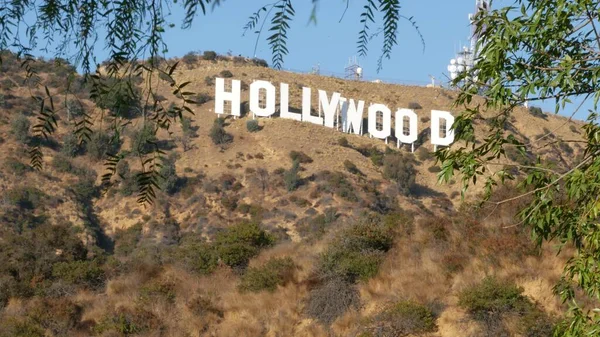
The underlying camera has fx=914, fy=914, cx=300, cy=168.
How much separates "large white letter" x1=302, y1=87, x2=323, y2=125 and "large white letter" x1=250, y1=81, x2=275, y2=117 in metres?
1.77

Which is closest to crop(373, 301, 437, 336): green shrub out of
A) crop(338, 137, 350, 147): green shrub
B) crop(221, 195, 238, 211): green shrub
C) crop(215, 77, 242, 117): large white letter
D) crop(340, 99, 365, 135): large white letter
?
crop(221, 195, 238, 211): green shrub

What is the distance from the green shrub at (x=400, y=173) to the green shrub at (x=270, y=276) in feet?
92.1

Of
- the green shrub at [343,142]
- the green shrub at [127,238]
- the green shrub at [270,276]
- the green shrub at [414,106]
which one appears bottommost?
the green shrub at [127,238]

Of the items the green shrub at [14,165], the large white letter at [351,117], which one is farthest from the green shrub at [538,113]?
the green shrub at [14,165]

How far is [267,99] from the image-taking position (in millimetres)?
51875

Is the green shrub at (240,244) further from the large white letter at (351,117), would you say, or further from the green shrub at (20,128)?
the large white letter at (351,117)

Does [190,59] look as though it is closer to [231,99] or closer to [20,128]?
[231,99]

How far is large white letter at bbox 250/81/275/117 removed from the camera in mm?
51688

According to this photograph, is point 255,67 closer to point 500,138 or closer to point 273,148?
point 273,148

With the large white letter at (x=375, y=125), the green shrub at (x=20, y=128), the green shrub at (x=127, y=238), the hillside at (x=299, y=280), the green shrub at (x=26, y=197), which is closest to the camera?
the hillside at (x=299, y=280)

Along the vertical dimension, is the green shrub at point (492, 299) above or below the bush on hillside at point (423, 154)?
below

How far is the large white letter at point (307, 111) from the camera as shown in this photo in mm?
51062

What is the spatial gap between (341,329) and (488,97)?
1096cm

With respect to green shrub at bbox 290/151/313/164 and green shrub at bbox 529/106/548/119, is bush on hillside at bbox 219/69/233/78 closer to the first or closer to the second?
green shrub at bbox 290/151/313/164
